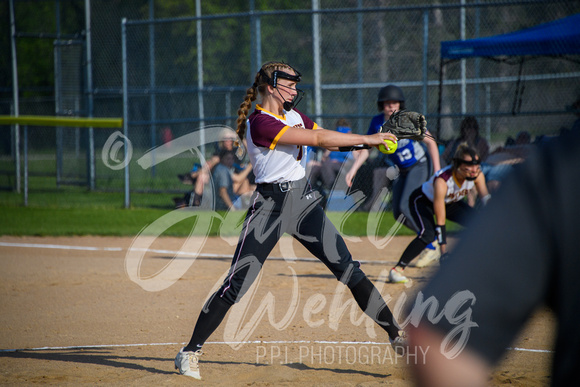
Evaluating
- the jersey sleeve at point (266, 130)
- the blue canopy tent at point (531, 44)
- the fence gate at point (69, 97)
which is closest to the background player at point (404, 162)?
the jersey sleeve at point (266, 130)

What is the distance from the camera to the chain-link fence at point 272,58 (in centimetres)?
1487

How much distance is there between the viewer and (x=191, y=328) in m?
5.22

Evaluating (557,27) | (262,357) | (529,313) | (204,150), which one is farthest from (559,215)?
(204,150)

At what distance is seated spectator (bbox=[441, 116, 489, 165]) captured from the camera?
1051cm

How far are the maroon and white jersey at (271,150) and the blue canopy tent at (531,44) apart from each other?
764cm

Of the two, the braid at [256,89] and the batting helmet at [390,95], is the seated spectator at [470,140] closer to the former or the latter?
the batting helmet at [390,95]

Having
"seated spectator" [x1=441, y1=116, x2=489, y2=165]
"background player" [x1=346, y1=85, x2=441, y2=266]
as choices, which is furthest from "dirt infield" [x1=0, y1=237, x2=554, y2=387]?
"seated spectator" [x1=441, y1=116, x2=489, y2=165]

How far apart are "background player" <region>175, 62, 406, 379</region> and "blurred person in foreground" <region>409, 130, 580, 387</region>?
287 cm

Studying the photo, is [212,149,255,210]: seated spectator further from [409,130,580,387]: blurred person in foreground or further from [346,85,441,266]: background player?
[409,130,580,387]: blurred person in foreground

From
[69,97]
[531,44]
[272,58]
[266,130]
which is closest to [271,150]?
[266,130]

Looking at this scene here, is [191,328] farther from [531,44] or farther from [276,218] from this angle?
[531,44]

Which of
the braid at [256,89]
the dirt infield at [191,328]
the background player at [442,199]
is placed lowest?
the dirt infield at [191,328]

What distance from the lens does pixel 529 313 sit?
3.08 ft

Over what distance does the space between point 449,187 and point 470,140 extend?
443cm
